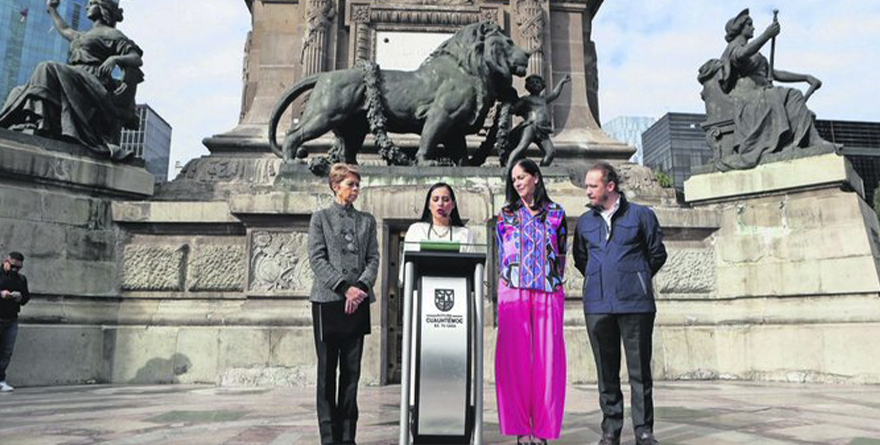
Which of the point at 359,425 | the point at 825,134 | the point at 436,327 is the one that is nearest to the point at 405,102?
the point at 359,425

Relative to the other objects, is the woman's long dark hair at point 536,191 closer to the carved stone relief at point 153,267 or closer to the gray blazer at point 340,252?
the gray blazer at point 340,252

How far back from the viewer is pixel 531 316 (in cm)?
401

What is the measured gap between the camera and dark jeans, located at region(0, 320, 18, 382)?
301 inches

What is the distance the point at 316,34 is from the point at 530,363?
438 inches

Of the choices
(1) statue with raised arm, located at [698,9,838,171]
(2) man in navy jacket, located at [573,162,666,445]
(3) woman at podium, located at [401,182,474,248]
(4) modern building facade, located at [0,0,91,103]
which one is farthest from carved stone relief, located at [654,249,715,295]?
(4) modern building facade, located at [0,0,91,103]

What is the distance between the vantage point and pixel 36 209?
8820 millimetres

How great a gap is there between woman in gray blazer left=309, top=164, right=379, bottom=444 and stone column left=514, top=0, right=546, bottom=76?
1047cm

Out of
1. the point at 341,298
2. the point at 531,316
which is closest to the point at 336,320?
the point at 341,298

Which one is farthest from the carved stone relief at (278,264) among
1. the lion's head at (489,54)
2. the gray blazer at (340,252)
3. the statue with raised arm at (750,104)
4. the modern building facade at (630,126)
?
the modern building facade at (630,126)

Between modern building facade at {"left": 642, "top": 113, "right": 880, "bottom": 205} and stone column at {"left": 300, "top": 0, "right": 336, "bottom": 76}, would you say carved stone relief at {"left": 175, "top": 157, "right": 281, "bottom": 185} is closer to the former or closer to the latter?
stone column at {"left": 300, "top": 0, "right": 336, "bottom": 76}

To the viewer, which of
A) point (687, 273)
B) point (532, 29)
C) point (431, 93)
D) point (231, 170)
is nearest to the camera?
point (431, 93)

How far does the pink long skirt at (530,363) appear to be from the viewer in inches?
153

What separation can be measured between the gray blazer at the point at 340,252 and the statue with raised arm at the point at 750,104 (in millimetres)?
8248

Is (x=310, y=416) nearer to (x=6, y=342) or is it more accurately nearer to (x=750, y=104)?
(x=6, y=342)
